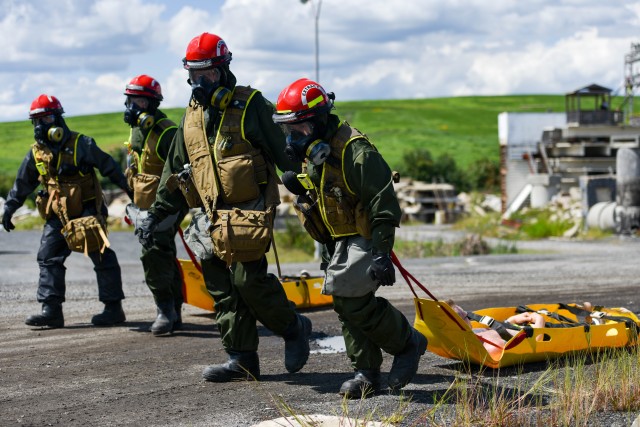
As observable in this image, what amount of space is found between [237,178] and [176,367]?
1.76 metres

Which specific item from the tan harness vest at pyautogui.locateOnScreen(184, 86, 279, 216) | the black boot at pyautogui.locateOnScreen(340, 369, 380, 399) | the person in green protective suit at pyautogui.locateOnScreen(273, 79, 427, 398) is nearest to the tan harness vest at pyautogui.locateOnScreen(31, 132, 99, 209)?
the tan harness vest at pyautogui.locateOnScreen(184, 86, 279, 216)

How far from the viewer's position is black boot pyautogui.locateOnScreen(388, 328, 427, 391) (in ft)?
20.6

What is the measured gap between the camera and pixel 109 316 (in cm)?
998

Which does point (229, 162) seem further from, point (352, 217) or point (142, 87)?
point (142, 87)

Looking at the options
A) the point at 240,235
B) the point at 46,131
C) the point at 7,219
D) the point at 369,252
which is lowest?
the point at 369,252

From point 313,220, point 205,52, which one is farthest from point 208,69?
point 313,220

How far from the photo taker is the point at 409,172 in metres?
55.5

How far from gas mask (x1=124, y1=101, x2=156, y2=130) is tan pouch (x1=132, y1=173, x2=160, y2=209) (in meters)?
0.46

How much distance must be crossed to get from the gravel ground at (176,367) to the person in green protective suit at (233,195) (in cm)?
37

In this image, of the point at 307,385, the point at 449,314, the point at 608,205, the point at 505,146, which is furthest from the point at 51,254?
the point at 505,146

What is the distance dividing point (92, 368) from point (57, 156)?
9.35ft

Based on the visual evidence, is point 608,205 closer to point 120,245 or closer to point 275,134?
point 120,245

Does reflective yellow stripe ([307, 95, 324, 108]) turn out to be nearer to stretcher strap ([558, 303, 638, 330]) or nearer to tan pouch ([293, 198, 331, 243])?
tan pouch ([293, 198, 331, 243])

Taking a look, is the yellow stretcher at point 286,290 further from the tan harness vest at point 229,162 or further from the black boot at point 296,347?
the tan harness vest at point 229,162
